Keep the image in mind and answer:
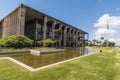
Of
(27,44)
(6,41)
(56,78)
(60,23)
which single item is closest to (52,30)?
(60,23)

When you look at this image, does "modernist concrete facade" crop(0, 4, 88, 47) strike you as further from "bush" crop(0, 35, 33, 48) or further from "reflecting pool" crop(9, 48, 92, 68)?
"reflecting pool" crop(9, 48, 92, 68)

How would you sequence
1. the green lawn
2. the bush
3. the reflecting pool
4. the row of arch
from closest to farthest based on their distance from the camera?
the green lawn → the reflecting pool → the bush → the row of arch

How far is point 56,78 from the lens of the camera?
5.61 metres

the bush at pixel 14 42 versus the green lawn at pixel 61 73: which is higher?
the bush at pixel 14 42

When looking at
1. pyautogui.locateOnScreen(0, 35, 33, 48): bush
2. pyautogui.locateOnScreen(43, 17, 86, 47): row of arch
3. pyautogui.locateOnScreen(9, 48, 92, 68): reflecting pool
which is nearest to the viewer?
pyautogui.locateOnScreen(9, 48, 92, 68): reflecting pool

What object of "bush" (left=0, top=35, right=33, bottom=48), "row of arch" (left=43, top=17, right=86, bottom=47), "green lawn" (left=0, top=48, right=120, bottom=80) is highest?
"row of arch" (left=43, top=17, right=86, bottom=47)

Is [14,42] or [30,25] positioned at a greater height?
[30,25]

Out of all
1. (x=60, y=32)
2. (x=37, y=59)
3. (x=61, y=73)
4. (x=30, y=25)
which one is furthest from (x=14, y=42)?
(x=60, y=32)

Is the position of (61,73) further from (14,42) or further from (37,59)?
(14,42)

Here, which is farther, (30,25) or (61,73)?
(30,25)

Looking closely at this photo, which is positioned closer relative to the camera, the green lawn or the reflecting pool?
the green lawn

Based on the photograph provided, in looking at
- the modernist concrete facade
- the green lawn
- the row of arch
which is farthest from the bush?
the green lawn

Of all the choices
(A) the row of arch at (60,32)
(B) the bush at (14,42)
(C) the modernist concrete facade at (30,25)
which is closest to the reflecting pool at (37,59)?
(B) the bush at (14,42)

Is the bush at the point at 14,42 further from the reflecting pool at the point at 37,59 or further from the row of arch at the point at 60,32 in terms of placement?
the row of arch at the point at 60,32
